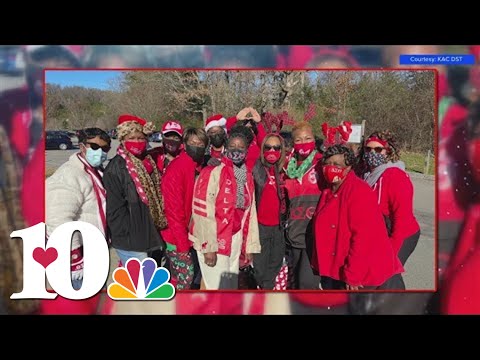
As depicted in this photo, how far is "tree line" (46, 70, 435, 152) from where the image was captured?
4922 millimetres

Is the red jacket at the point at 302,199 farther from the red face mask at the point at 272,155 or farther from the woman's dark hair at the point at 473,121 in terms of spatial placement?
the woman's dark hair at the point at 473,121

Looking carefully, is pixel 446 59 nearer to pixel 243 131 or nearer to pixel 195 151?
pixel 243 131

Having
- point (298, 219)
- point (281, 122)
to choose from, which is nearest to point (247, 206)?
point (298, 219)

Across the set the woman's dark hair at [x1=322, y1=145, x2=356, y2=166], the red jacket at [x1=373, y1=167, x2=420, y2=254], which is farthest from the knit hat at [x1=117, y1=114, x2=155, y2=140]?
the red jacket at [x1=373, y1=167, x2=420, y2=254]

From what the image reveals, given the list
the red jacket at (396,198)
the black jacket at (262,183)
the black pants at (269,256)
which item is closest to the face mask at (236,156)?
the black jacket at (262,183)

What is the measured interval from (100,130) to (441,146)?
2767 millimetres

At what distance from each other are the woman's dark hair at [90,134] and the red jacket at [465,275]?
9.81ft

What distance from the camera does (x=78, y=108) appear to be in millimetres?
4887

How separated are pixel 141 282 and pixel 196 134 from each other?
4.18 ft

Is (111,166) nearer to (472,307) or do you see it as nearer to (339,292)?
(339,292)

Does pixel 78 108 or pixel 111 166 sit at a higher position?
pixel 78 108

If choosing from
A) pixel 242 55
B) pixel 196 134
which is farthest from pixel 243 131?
pixel 242 55

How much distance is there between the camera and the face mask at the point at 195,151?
16.1ft

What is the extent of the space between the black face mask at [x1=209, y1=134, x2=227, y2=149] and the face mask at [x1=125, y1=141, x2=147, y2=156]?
0.54 metres
